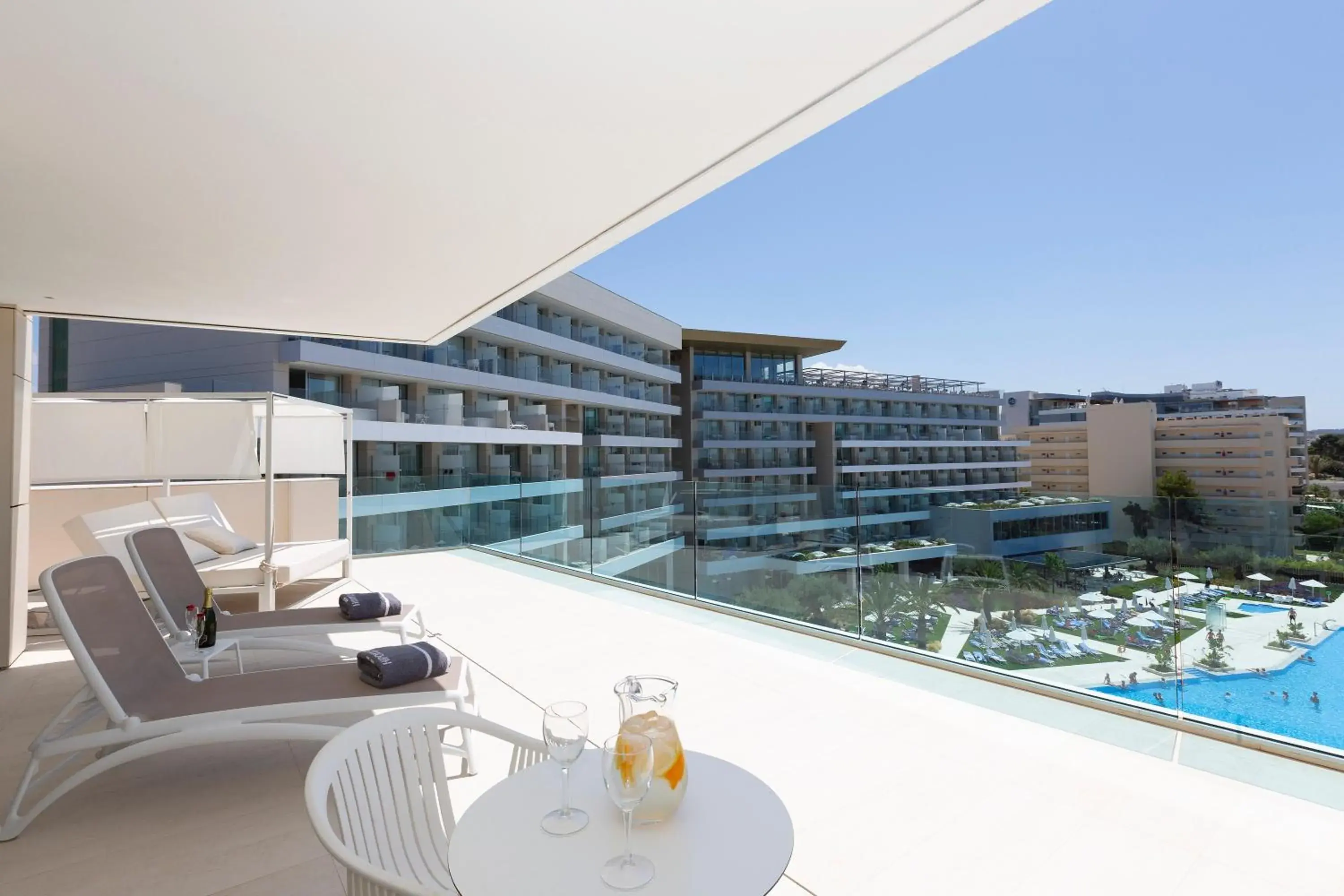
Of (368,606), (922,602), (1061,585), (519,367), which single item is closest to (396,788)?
(368,606)

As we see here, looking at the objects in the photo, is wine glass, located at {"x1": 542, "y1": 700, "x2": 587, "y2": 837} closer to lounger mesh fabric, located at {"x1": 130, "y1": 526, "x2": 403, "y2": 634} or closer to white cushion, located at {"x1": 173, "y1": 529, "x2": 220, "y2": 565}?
lounger mesh fabric, located at {"x1": 130, "y1": 526, "x2": 403, "y2": 634}

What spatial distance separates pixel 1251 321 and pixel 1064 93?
2717cm

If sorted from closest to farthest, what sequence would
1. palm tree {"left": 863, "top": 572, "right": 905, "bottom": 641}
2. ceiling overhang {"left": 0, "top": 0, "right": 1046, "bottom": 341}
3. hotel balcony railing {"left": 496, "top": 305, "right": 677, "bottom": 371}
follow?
ceiling overhang {"left": 0, "top": 0, "right": 1046, "bottom": 341}
palm tree {"left": 863, "top": 572, "right": 905, "bottom": 641}
hotel balcony railing {"left": 496, "top": 305, "right": 677, "bottom": 371}

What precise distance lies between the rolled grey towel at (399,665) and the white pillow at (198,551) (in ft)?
11.0

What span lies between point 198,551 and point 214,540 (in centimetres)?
19

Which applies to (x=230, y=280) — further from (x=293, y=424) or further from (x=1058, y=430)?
(x=1058, y=430)

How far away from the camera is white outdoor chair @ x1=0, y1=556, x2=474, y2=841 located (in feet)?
7.91

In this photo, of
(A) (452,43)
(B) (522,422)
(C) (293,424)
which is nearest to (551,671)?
(A) (452,43)

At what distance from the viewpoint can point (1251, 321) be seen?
163ft

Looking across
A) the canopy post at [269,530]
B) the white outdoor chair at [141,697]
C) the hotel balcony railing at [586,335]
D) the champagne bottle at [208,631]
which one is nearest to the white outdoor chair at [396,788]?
the white outdoor chair at [141,697]

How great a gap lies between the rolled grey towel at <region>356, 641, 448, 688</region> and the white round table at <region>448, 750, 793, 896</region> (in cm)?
157

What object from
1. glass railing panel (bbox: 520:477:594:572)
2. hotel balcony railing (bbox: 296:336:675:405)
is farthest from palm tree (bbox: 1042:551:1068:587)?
hotel balcony railing (bbox: 296:336:675:405)

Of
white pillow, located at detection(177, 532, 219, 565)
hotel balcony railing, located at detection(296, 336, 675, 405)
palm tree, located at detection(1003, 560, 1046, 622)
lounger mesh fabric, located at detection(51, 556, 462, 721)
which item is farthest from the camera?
hotel balcony railing, located at detection(296, 336, 675, 405)

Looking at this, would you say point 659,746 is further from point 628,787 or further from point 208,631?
point 208,631
